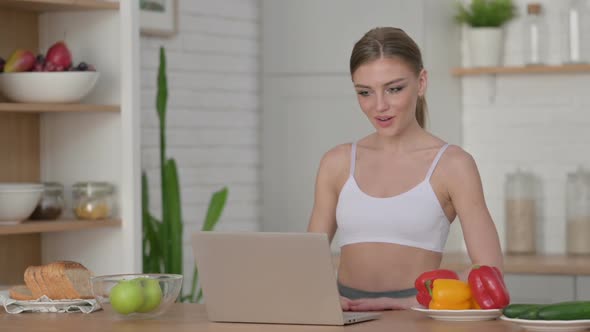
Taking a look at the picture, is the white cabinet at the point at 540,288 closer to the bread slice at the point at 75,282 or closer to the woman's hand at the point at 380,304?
the woman's hand at the point at 380,304

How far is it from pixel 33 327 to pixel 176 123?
8.42ft

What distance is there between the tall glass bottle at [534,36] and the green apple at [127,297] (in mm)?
3011

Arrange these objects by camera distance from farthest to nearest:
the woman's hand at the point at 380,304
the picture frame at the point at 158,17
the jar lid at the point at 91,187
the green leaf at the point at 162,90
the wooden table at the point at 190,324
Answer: the picture frame at the point at 158,17 → the green leaf at the point at 162,90 → the jar lid at the point at 91,187 → the woman's hand at the point at 380,304 → the wooden table at the point at 190,324

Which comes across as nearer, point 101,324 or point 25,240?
point 101,324

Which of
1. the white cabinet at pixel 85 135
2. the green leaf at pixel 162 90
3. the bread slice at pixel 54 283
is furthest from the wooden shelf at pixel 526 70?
the bread slice at pixel 54 283

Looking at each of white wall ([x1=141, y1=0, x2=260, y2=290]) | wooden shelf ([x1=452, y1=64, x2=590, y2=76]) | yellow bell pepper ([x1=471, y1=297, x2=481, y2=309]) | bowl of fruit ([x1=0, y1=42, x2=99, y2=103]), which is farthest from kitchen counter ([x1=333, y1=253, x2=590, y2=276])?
yellow bell pepper ([x1=471, y1=297, x2=481, y2=309])

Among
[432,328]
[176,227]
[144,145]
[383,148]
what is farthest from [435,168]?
[144,145]

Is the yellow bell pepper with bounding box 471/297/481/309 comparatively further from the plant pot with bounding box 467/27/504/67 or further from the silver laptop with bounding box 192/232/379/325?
the plant pot with bounding box 467/27/504/67

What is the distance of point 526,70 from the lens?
506cm

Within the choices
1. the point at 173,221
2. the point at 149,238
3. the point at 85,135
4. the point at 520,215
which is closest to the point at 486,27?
the point at 520,215

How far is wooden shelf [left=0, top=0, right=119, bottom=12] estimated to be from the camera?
403cm

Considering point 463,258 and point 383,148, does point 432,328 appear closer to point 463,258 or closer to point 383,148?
point 383,148

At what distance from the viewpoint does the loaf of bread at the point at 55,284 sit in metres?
2.86

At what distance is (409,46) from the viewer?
302 cm
